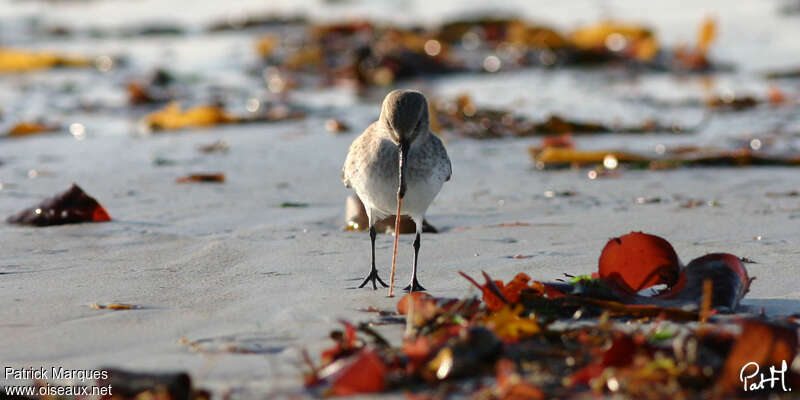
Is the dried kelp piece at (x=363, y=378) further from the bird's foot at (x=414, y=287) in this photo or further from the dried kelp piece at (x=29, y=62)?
the dried kelp piece at (x=29, y=62)

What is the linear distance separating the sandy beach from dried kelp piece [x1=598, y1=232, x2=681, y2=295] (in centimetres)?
34

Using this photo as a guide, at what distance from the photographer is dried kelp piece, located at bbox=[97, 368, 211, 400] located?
2.73 m

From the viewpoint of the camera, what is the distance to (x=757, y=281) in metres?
4.05

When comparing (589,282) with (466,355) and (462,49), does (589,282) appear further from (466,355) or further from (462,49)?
(462,49)

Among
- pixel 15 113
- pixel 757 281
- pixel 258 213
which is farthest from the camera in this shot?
pixel 15 113

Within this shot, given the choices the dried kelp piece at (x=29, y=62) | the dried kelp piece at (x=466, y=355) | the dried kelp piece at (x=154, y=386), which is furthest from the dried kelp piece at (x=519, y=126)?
the dried kelp piece at (x=29, y=62)

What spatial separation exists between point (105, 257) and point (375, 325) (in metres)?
1.97

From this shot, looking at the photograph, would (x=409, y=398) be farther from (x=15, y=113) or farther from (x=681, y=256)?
(x=15, y=113)

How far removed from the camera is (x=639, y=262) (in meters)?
3.76

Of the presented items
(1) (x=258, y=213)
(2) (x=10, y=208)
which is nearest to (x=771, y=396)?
(1) (x=258, y=213)

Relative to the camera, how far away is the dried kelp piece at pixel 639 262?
3711 millimetres

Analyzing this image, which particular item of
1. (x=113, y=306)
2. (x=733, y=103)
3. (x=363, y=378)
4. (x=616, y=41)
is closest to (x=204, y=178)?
(x=113, y=306)

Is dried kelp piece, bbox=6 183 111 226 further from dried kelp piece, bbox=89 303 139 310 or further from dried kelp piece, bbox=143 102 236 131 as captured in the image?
dried kelp piece, bbox=143 102 236 131

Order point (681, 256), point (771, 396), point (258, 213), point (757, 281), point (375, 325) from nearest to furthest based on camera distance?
point (771, 396) < point (375, 325) < point (757, 281) < point (681, 256) < point (258, 213)
